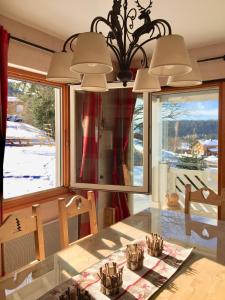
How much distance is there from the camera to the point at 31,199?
103 inches

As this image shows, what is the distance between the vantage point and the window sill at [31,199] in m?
2.42

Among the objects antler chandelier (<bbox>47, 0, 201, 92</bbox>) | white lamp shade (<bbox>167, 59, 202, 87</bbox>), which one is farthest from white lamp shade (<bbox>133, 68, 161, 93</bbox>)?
white lamp shade (<bbox>167, 59, 202, 87</bbox>)

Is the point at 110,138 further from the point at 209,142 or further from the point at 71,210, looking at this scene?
the point at 71,210

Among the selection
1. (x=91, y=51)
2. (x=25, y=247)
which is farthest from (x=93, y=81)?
(x=25, y=247)

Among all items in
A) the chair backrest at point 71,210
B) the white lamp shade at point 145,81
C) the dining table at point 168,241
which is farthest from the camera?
the chair backrest at point 71,210

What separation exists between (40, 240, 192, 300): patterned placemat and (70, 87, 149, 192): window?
160 cm

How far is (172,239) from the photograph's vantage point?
1.61m

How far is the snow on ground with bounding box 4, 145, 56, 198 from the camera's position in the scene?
254 cm

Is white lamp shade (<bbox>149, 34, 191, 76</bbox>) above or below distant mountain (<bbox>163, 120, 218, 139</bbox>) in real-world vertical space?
above

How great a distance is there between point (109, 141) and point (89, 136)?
307 mm

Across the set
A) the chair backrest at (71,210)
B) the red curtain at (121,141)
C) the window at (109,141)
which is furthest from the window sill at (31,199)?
the chair backrest at (71,210)

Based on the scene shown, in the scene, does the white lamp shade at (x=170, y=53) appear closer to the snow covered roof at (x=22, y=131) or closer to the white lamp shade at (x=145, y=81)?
the white lamp shade at (x=145, y=81)

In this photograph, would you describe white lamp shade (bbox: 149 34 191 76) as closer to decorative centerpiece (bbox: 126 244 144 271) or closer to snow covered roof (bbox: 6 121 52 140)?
decorative centerpiece (bbox: 126 244 144 271)

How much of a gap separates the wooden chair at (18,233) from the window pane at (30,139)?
104cm
